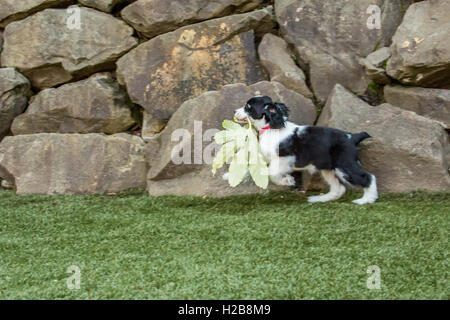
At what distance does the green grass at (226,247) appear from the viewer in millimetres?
2869

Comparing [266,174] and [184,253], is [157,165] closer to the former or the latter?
[266,174]

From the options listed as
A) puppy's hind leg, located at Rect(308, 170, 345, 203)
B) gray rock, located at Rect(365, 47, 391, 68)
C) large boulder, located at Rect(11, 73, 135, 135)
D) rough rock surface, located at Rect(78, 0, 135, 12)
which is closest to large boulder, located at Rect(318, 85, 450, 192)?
puppy's hind leg, located at Rect(308, 170, 345, 203)

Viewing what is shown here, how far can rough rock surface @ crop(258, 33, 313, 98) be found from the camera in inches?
215

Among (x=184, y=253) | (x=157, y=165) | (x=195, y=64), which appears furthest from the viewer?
(x=195, y=64)

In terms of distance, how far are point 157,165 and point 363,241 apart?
241cm

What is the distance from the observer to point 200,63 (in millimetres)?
5711

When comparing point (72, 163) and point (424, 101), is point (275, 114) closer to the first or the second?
point (424, 101)

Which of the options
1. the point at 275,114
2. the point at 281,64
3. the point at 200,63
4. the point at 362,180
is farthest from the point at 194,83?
the point at 362,180

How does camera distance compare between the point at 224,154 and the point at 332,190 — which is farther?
the point at 332,190

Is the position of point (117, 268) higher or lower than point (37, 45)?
lower

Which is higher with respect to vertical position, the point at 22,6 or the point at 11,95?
the point at 22,6

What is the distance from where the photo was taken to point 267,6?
5895 mm

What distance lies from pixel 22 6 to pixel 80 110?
4.68 ft
